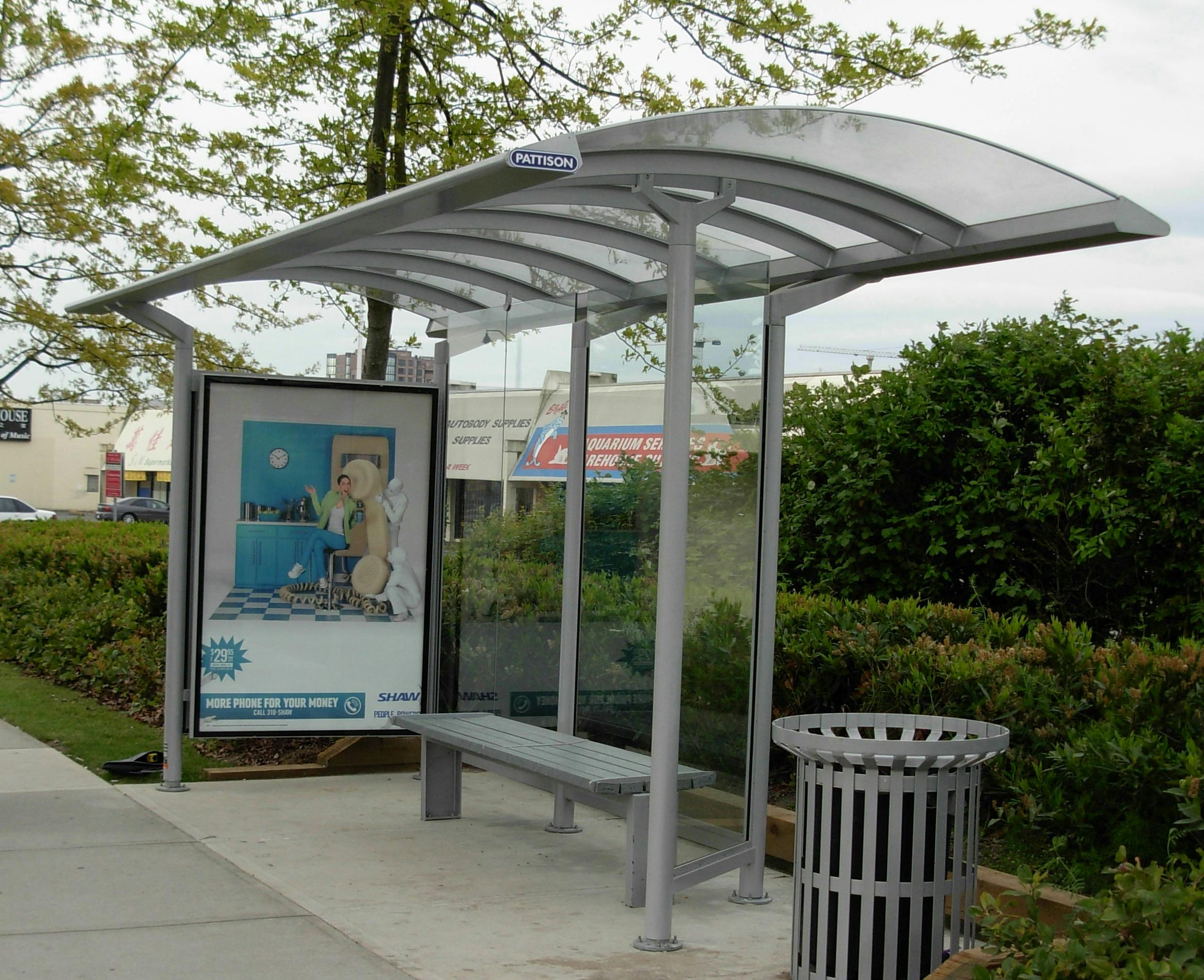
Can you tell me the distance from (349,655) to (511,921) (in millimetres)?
2833

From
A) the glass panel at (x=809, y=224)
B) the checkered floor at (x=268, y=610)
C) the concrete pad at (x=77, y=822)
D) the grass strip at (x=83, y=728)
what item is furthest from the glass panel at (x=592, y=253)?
the grass strip at (x=83, y=728)

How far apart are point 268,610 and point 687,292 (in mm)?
3722

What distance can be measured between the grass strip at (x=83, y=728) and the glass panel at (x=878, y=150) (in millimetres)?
5244

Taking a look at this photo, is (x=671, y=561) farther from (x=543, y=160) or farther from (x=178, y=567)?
(x=178, y=567)

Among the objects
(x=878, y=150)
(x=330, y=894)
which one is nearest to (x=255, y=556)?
(x=330, y=894)

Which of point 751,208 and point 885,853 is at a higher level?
point 751,208

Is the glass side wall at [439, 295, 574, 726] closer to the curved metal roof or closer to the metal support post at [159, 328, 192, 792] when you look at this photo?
the curved metal roof

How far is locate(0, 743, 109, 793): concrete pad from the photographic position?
7430 mm

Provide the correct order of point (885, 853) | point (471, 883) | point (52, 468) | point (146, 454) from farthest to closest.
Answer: point (52, 468) < point (146, 454) < point (471, 883) < point (885, 853)

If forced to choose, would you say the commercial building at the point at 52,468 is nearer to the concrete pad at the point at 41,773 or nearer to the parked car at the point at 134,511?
the parked car at the point at 134,511

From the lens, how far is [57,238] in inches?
559

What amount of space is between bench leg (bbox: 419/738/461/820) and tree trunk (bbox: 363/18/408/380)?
364 cm

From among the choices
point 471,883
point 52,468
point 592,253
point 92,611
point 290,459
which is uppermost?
point 592,253

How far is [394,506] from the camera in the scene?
7.66 meters
